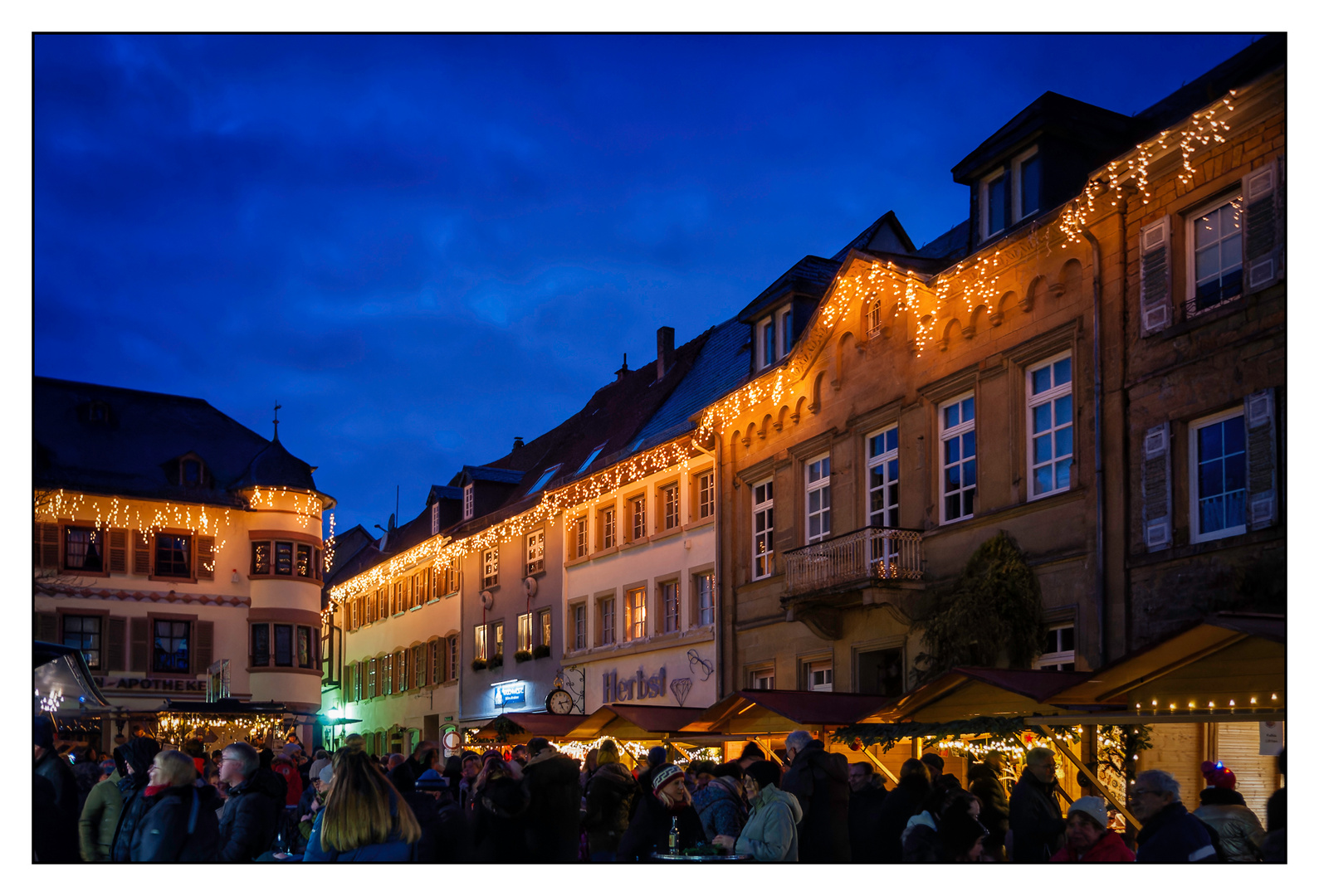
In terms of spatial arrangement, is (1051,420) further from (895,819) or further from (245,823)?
(245,823)

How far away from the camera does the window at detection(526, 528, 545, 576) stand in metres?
35.2

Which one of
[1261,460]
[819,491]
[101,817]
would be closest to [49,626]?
[819,491]

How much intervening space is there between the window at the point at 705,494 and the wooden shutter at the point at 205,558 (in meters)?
18.7

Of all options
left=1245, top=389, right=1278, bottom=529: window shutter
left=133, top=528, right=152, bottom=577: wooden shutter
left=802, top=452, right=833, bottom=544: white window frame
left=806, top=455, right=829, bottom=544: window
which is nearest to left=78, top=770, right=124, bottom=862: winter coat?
left=1245, top=389, right=1278, bottom=529: window shutter

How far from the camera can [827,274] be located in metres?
26.3

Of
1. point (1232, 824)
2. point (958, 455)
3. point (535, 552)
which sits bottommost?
point (1232, 824)

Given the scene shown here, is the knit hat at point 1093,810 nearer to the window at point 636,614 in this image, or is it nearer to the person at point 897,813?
the person at point 897,813

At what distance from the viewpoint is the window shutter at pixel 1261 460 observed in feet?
47.7

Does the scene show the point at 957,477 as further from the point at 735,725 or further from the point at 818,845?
the point at 818,845

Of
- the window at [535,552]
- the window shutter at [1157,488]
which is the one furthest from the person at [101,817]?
the window at [535,552]

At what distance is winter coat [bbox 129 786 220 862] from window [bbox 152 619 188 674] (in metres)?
33.5

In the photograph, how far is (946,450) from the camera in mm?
20516

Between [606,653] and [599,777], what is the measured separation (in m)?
20.9

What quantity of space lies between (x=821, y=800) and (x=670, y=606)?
62.7 ft
